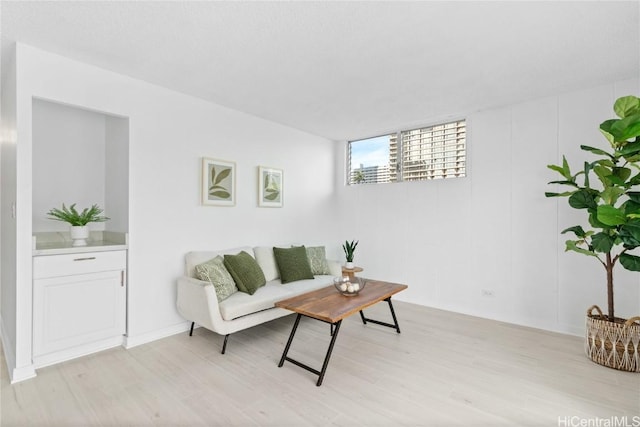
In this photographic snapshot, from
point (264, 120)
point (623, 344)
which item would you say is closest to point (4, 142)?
point (264, 120)

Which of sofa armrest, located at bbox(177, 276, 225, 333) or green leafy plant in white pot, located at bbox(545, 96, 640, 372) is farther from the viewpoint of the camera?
sofa armrest, located at bbox(177, 276, 225, 333)

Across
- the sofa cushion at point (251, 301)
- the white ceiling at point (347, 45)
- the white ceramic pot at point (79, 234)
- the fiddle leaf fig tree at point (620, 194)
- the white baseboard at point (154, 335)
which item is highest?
the white ceiling at point (347, 45)

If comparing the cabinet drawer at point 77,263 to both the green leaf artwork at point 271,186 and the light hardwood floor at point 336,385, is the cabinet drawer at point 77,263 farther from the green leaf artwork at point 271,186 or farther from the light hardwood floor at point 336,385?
the green leaf artwork at point 271,186

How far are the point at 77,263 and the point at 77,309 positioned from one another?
0.39 m

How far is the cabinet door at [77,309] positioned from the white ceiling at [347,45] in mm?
1867

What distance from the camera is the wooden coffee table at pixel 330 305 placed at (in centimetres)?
228

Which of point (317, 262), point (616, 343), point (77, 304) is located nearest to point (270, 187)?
point (317, 262)

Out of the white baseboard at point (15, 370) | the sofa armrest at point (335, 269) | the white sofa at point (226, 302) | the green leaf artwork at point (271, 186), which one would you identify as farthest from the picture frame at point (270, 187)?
the white baseboard at point (15, 370)

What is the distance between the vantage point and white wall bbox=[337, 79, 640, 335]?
3150 mm

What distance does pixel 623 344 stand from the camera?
2.43 m

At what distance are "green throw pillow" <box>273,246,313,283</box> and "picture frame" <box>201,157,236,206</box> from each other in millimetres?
873

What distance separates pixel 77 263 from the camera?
259cm

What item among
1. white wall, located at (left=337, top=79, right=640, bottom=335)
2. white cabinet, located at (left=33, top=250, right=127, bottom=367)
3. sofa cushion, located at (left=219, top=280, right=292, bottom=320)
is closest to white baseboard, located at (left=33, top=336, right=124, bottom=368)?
white cabinet, located at (left=33, top=250, right=127, bottom=367)

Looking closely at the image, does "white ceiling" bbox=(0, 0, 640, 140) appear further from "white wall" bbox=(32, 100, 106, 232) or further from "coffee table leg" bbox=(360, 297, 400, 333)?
"coffee table leg" bbox=(360, 297, 400, 333)
